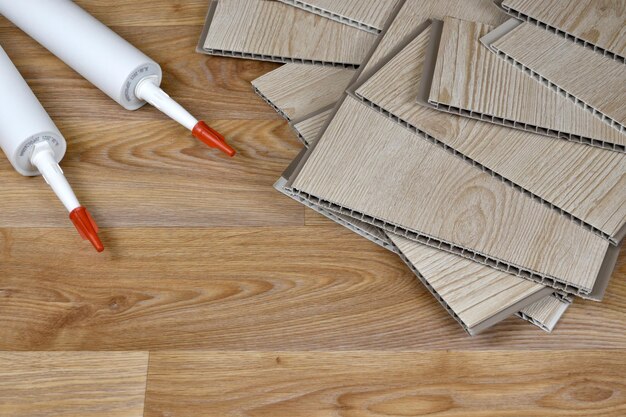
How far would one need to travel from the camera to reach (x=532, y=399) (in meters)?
0.81

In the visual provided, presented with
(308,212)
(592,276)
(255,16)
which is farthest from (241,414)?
(255,16)

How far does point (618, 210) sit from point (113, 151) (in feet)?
2.20

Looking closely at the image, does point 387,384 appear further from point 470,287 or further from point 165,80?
point 165,80

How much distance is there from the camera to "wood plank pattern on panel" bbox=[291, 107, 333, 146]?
1011 mm


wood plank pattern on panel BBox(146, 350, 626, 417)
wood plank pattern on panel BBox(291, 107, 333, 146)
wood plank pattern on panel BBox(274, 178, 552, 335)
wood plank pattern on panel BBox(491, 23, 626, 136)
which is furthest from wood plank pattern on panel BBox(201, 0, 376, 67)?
wood plank pattern on panel BBox(146, 350, 626, 417)

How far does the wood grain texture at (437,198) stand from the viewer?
0.86 meters

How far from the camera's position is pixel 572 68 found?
3.16 feet

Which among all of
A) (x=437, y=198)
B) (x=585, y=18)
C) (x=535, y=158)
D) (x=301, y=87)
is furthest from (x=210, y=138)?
(x=585, y=18)

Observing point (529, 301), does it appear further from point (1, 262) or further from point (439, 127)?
point (1, 262)

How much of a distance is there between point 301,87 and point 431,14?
0.22 meters

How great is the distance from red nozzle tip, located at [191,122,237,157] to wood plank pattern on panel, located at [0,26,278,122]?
8 cm

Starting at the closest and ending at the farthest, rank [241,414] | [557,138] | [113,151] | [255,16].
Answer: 1. [241,414]
2. [557,138]
3. [113,151]
4. [255,16]

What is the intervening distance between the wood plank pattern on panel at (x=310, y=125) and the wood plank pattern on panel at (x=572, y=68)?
0.25 meters

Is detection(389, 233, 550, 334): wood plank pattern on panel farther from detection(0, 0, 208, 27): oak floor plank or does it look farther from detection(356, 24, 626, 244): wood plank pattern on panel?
detection(0, 0, 208, 27): oak floor plank
